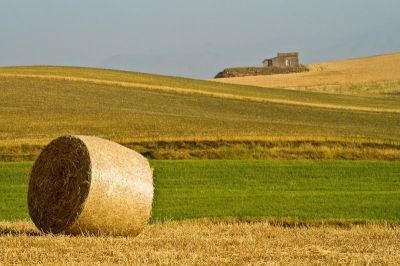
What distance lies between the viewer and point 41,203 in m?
13.7

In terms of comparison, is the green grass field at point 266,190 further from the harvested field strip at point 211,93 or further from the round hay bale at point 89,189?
the harvested field strip at point 211,93

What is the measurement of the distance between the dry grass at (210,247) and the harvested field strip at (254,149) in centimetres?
1392

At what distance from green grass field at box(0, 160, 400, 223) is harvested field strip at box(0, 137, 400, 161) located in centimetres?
219

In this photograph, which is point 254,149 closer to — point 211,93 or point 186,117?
point 186,117

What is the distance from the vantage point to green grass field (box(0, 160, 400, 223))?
17.9m

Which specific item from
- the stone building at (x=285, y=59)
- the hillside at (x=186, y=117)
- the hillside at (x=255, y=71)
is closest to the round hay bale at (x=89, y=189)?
the hillside at (x=186, y=117)

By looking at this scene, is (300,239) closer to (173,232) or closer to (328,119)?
(173,232)

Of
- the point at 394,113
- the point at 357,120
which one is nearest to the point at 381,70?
the point at 394,113

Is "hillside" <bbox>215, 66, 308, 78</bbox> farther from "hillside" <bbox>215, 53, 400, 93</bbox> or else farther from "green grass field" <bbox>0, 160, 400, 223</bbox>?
"green grass field" <bbox>0, 160, 400, 223</bbox>

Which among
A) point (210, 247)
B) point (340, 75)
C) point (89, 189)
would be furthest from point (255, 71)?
point (210, 247)

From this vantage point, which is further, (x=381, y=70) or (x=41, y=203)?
(x=381, y=70)

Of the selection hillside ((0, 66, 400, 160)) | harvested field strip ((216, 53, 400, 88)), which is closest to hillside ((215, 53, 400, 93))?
harvested field strip ((216, 53, 400, 88))

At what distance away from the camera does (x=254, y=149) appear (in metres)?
29.8

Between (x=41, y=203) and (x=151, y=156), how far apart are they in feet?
48.4
